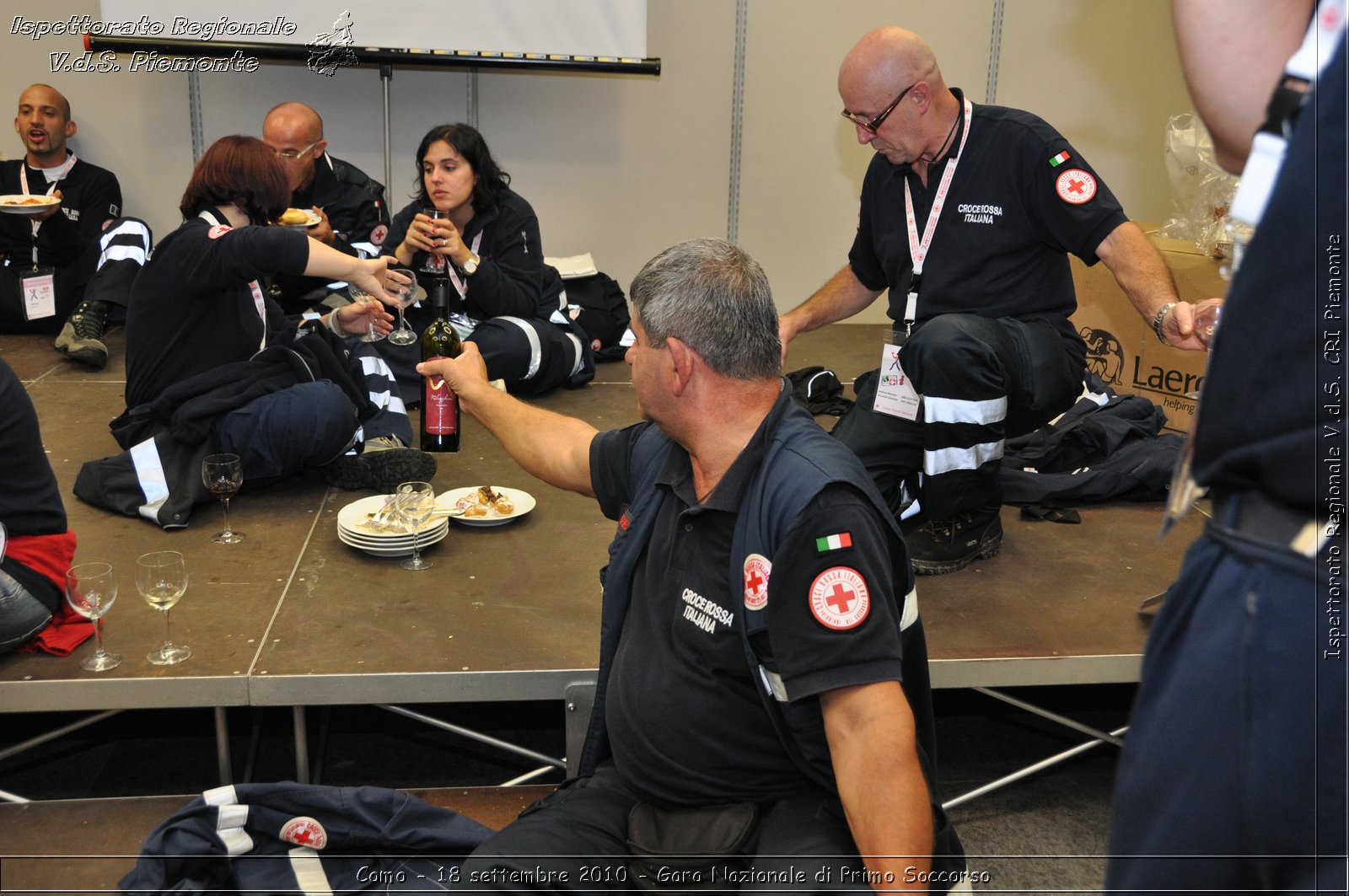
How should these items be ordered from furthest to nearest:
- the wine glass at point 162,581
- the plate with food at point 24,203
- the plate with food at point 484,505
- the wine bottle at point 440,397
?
the plate with food at point 24,203 → the wine bottle at point 440,397 → the plate with food at point 484,505 → the wine glass at point 162,581

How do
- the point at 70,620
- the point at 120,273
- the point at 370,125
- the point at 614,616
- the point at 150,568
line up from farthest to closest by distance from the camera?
the point at 370,125 < the point at 120,273 < the point at 70,620 < the point at 150,568 < the point at 614,616

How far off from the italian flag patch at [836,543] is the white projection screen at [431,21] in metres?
5.21

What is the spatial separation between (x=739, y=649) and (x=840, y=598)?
23 cm

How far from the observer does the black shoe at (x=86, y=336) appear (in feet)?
16.6

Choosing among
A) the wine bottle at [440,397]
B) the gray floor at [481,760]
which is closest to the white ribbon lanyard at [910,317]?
the gray floor at [481,760]

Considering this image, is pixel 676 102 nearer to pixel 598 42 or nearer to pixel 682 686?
pixel 598 42

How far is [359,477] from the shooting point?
12.3ft

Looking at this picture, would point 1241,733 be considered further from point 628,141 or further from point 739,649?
point 628,141

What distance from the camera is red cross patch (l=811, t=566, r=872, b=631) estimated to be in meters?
1.74

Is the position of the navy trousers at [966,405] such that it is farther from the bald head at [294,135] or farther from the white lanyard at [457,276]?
the bald head at [294,135]

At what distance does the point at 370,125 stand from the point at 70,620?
4743 millimetres

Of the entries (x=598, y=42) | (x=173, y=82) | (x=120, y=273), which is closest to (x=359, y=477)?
(x=120, y=273)

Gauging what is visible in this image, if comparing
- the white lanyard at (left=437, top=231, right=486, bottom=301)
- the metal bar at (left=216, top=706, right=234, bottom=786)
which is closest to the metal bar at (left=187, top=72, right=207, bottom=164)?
the white lanyard at (left=437, top=231, right=486, bottom=301)

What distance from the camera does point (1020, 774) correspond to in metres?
2.95
